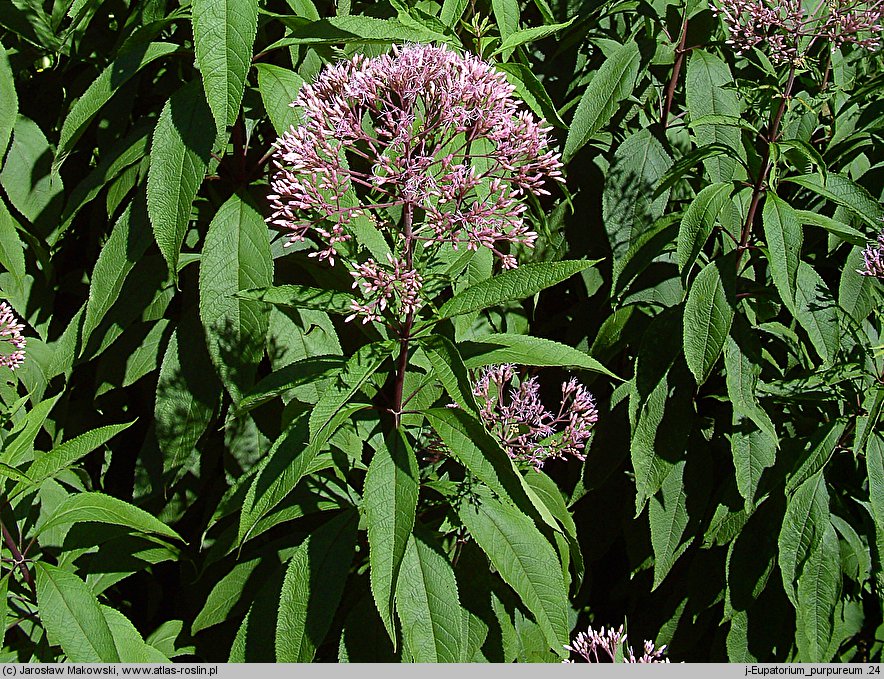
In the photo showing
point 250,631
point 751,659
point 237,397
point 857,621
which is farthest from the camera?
point 857,621

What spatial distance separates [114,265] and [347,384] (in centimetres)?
83

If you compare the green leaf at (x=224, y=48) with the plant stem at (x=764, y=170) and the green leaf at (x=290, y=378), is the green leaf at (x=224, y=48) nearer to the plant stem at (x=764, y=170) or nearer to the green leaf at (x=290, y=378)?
the green leaf at (x=290, y=378)

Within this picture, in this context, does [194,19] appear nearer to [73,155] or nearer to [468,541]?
[73,155]

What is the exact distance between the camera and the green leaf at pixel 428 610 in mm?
1942

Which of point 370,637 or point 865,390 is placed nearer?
point 370,637

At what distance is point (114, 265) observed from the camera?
2.14 metres

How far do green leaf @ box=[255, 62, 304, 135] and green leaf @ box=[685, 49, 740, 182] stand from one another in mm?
1176

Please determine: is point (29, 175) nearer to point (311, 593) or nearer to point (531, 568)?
point (311, 593)

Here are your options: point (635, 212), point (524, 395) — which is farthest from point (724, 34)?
point (524, 395)

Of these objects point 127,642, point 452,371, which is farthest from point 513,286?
point 127,642

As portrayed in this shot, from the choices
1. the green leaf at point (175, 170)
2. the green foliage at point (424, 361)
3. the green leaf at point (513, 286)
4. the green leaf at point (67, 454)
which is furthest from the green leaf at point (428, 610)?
the green leaf at point (175, 170)

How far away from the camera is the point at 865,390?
246 cm

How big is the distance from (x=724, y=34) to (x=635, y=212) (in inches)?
31.2

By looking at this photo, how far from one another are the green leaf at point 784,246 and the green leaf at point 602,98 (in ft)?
1.77
